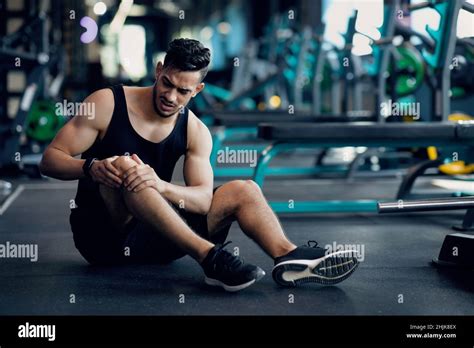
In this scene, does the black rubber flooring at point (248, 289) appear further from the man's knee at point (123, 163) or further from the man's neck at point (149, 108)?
the man's neck at point (149, 108)

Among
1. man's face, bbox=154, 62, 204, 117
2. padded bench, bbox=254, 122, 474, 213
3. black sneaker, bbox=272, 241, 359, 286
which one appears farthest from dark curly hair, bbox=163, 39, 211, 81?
padded bench, bbox=254, 122, 474, 213

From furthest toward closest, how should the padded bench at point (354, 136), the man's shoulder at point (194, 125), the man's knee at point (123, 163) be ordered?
the padded bench at point (354, 136)
the man's shoulder at point (194, 125)
the man's knee at point (123, 163)

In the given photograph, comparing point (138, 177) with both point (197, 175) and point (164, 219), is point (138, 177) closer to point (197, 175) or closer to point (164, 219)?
point (164, 219)

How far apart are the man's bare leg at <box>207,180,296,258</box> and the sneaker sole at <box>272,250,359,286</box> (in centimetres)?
6

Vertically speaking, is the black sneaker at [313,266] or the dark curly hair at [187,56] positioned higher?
the dark curly hair at [187,56]

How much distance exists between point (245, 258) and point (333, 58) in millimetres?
4870

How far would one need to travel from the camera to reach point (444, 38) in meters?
3.56

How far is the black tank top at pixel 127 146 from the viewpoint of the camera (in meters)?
2.18

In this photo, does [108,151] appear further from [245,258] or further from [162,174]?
[245,258]

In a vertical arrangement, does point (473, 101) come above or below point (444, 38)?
below

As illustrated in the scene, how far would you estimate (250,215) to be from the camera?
7.10 feet

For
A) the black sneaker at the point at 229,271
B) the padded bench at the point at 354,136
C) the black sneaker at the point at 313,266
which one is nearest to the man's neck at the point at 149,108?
the black sneaker at the point at 229,271

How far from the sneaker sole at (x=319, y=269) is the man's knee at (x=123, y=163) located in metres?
0.51
